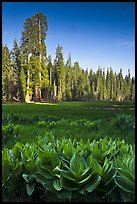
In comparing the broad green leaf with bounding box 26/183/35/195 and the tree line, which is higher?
the tree line

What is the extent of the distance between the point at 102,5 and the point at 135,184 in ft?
5.22

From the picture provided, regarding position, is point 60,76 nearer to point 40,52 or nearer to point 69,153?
point 40,52

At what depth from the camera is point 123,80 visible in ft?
7.58

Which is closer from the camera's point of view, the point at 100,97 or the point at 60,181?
the point at 60,181

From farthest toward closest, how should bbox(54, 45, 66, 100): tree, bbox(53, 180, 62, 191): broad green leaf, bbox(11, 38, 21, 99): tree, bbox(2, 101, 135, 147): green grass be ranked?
bbox(54, 45, 66, 100): tree → bbox(11, 38, 21, 99): tree → bbox(2, 101, 135, 147): green grass → bbox(53, 180, 62, 191): broad green leaf

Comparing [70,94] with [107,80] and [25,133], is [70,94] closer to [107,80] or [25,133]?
[107,80]

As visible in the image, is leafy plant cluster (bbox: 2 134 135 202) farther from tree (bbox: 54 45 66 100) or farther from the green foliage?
tree (bbox: 54 45 66 100)

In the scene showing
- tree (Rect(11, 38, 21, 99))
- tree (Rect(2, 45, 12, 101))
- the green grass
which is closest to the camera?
tree (Rect(2, 45, 12, 101))

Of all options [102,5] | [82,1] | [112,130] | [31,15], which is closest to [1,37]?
[31,15]

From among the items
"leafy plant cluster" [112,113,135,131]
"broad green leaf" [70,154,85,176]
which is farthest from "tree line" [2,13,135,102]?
"broad green leaf" [70,154,85,176]

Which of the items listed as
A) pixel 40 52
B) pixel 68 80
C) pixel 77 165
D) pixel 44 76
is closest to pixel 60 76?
pixel 68 80

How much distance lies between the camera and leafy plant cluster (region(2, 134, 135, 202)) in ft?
→ 5.60

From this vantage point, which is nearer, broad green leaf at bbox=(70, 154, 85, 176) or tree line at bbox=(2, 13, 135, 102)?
broad green leaf at bbox=(70, 154, 85, 176)

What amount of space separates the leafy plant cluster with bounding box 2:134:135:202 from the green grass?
1.07ft
